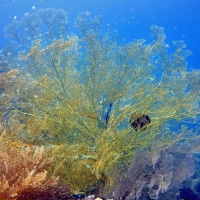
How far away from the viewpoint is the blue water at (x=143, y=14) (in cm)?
13120

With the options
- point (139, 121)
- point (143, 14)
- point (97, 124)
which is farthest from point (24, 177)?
point (143, 14)

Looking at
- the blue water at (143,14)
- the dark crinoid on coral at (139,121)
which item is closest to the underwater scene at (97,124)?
the dark crinoid on coral at (139,121)

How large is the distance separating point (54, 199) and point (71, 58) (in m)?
3.58

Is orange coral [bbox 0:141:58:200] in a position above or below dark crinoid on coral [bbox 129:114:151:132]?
below

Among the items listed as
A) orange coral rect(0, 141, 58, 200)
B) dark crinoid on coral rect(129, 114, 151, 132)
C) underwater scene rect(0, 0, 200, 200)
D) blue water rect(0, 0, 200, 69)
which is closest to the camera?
orange coral rect(0, 141, 58, 200)

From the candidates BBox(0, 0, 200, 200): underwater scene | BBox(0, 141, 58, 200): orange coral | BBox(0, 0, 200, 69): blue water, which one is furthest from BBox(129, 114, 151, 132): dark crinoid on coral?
BBox(0, 0, 200, 69): blue water

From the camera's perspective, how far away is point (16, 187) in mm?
2992

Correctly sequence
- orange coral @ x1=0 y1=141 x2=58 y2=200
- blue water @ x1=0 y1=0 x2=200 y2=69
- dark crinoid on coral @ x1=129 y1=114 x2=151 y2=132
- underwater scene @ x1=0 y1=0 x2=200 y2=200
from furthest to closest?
blue water @ x1=0 y1=0 x2=200 y2=69 < dark crinoid on coral @ x1=129 y1=114 x2=151 y2=132 < underwater scene @ x1=0 y1=0 x2=200 y2=200 < orange coral @ x1=0 y1=141 x2=58 y2=200

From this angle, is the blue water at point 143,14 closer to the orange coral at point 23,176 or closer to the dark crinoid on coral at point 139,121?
the dark crinoid on coral at point 139,121

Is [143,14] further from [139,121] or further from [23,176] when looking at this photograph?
[23,176]

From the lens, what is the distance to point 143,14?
156 m

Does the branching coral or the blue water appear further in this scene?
the blue water

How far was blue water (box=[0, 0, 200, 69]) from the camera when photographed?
131200mm

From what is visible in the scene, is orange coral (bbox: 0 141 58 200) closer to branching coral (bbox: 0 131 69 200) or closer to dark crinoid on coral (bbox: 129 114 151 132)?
branching coral (bbox: 0 131 69 200)
